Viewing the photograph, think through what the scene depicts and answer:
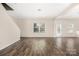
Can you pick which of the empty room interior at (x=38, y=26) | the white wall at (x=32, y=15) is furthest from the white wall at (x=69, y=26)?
the white wall at (x=32, y=15)

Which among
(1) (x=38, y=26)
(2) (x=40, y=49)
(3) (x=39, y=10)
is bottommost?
(2) (x=40, y=49)

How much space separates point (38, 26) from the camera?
3.16 m

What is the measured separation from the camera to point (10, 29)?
3.01 m

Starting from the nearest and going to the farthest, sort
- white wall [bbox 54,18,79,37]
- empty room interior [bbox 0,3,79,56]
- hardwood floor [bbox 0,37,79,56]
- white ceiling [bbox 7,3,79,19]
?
hardwood floor [bbox 0,37,79,56]
empty room interior [bbox 0,3,79,56]
white wall [bbox 54,18,79,37]
white ceiling [bbox 7,3,79,19]

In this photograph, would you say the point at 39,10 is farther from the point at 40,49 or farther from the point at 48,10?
the point at 40,49

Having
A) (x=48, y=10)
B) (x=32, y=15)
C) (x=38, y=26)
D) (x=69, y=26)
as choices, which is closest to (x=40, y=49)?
(x=38, y=26)

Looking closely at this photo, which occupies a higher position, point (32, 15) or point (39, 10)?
point (39, 10)

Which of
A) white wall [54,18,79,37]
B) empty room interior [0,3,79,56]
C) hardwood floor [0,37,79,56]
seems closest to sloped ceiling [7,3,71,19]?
empty room interior [0,3,79,56]

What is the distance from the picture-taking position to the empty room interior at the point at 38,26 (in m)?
2.96

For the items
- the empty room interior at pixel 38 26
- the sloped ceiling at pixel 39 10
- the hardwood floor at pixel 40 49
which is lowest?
the hardwood floor at pixel 40 49

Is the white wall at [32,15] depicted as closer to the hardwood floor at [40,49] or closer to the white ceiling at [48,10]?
the white ceiling at [48,10]

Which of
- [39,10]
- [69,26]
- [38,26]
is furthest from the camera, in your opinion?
[39,10]

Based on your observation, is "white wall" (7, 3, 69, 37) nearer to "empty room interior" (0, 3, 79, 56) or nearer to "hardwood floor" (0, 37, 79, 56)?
"empty room interior" (0, 3, 79, 56)

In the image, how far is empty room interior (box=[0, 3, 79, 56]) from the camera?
296cm
